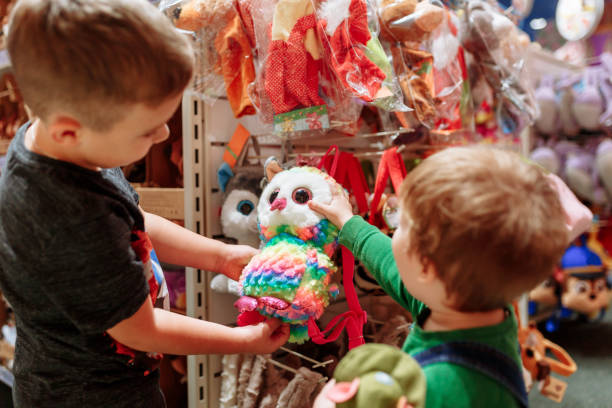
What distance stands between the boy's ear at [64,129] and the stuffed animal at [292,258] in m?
0.39

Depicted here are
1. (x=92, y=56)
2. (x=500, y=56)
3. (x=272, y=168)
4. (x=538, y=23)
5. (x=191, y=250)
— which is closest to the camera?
(x=92, y=56)

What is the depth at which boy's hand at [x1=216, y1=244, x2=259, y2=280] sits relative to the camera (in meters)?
0.89

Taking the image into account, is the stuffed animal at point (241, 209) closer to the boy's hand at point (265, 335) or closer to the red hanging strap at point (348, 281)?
the red hanging strap at point (348, 281)

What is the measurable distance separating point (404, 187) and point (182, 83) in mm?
298

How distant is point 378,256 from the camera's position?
76 cm

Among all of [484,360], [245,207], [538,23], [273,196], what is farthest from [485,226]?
[538,23]

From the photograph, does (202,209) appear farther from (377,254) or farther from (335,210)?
(377,254)

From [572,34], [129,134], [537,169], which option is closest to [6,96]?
[129,134]

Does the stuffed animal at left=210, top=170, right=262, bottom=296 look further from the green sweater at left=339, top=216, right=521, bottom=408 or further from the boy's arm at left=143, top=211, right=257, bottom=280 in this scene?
the green sweater at left=339, top=216, right=521, bottom=408

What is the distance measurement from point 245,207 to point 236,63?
0.33 m

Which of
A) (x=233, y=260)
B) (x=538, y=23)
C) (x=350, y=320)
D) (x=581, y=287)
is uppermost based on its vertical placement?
(x=538, y=23)

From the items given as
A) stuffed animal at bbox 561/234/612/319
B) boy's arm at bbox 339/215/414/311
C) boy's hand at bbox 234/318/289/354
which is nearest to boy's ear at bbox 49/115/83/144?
boy's hand at bbox 234/318/289/354

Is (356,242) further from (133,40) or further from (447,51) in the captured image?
(447,51)

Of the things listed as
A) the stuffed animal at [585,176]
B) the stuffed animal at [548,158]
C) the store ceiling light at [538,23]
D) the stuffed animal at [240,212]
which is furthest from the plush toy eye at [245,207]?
the store ceiling light at [538,23]
